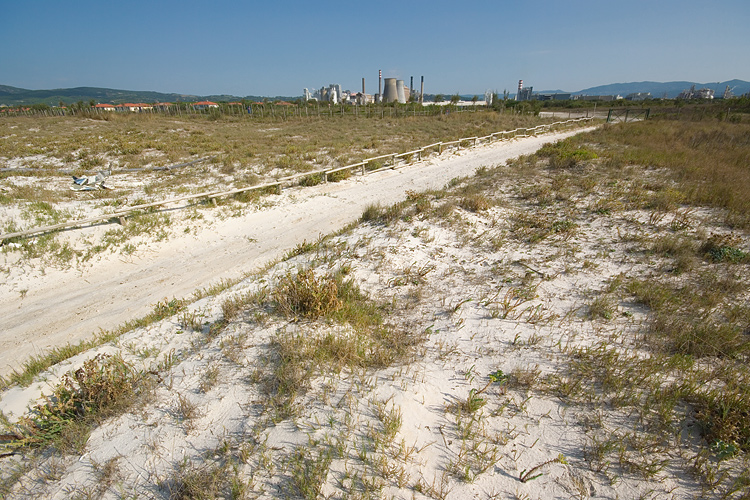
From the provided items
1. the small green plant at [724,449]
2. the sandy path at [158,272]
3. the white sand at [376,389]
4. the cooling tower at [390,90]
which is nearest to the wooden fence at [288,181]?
the sandy path at [158,272]

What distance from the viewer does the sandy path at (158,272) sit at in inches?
227

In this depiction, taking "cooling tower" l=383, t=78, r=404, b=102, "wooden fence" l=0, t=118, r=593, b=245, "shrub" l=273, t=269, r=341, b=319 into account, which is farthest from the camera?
"cooling tower" l=383, t=78, r=404, b=102

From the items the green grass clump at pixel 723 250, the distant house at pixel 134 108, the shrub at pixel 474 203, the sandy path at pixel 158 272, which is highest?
the distant house at pixel 134 108

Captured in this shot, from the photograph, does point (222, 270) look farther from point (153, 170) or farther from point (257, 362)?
point (153, 170)

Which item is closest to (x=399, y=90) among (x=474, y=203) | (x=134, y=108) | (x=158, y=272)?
(x=134, y=108)

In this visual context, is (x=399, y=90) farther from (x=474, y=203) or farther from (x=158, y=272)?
(x=158, y=272)

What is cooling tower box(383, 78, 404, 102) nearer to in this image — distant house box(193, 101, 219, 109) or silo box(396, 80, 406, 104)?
silo box(396, 80, 406, 104)

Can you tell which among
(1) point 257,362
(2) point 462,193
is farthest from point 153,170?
(1) point 257,362

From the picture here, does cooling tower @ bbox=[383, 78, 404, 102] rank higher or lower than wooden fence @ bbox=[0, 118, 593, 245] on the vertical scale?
higher

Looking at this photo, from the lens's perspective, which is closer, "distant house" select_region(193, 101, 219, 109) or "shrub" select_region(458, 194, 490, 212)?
"shrub" select_region(458, 194, 490, 212)

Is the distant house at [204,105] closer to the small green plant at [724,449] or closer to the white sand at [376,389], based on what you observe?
the white sand at [376,389]

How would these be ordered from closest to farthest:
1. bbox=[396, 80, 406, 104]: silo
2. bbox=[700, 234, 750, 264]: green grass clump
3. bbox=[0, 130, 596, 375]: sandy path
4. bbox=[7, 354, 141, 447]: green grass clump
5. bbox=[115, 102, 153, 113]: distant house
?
1. bbox=[7, 354, 141, 447]: green grass clump
2. bbox=[0, 130, 596, 375]: sandy path
3. bbox=[700, 234, 750, 264]: green grass clump
4. bbox=[115, 102, 153, 113]: distant house
5. bbox=[396, 80, 406, 104]: silo

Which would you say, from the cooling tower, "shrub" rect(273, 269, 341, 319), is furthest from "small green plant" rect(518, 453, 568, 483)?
the cooling tower

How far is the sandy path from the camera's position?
18.9 feet
